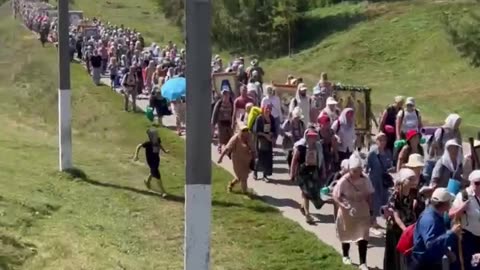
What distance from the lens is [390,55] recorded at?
49.3 meters

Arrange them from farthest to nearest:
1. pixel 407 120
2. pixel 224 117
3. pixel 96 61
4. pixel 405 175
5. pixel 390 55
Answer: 1. pixel 390 55
2. pixel 96 61
3. pixel 224 117
4. pixel 407 120
5. pixel 405 175

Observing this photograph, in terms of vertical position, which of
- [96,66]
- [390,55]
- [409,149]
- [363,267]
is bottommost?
[363,267]

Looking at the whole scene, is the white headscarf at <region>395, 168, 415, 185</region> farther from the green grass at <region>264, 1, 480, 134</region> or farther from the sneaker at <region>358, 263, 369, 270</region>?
the green grass at <region>264, 1, 480, 134</region>

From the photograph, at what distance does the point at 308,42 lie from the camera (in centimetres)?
5691

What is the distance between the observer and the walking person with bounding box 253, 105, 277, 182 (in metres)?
18.4

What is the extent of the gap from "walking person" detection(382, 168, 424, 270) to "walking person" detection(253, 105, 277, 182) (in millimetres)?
7099

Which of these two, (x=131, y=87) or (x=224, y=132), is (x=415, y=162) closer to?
(x=224, y=132)

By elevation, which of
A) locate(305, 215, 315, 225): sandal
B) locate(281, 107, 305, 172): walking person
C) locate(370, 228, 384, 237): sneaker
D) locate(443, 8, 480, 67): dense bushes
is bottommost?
locate(370, 228, 384, 237): sneaker

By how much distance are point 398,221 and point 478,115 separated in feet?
84.9

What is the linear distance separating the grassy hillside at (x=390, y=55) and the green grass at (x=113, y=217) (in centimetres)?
1476

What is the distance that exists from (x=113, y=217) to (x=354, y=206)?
156 inches

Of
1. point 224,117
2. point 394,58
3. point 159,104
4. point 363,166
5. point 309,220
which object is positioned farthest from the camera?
point 394,58

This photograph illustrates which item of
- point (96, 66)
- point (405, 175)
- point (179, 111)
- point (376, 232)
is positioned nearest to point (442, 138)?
point (376, 232)

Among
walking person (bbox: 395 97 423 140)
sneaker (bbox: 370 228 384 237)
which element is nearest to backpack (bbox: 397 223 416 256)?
sneaker (bbox: 370 228 384 237)
